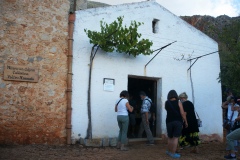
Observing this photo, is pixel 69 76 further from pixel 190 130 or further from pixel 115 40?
pixel 190 130

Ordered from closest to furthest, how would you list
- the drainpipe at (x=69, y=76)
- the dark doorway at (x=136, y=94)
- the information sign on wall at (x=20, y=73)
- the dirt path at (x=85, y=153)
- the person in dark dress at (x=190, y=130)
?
the dirt path at (x=85, y=153) → the information sign on wall at (x=20, y=73) → the person in dark dress at (x=190, y=130) → the drainpipe at (x=69, y=76) → the dark doorway at (x=136, y=94)

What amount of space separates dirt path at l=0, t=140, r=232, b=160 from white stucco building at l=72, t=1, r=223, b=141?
94 centimetres

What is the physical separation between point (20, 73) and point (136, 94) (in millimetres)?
5399

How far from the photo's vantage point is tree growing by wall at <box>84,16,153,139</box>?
8.23 metres

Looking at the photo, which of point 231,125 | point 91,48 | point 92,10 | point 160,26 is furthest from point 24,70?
point 231,125

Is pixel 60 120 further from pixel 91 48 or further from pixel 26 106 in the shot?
pixel 91 48

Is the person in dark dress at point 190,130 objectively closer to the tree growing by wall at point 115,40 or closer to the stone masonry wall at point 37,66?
the tree growing by wall at point 115,40

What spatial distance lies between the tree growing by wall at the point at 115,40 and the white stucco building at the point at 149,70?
166 millimetres

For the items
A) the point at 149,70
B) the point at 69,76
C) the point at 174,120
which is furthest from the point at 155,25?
the point at 174,120

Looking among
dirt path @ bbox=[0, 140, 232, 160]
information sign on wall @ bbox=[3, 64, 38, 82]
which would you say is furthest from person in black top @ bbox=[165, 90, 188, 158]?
information sign on wall @ bbox=[3, 64, 38, 82]

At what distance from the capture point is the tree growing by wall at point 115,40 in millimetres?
8234

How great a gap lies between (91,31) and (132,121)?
349 cm

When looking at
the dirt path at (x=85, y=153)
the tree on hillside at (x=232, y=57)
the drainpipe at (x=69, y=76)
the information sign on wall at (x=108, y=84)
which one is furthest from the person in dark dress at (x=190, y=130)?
the drainpipe at (x=69, y=76)

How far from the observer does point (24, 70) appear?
25.1 feet
